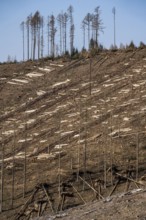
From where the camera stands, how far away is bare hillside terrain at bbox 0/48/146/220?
39.3 ft

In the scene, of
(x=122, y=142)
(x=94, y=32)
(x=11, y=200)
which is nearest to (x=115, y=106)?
(x=122, y=142)

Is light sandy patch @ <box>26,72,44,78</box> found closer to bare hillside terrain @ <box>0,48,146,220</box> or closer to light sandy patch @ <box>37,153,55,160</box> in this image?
bare hillside terrain @ <box>0,48,146,220</box>

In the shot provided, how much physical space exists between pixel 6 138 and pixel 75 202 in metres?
6.59

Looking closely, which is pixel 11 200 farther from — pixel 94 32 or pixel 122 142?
pixel 94 32

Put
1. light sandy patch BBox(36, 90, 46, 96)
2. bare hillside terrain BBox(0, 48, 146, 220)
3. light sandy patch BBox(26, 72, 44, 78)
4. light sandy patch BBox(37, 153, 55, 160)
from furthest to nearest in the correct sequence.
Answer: light sandy patch BBox(26, 72, 44, 78) → light sandy patch BBox(36, 90, 46, 96) → light sandy patch BBox(37, 153, 55, 160) → bare hillside terrain BBox(0, 48, 146, 220)

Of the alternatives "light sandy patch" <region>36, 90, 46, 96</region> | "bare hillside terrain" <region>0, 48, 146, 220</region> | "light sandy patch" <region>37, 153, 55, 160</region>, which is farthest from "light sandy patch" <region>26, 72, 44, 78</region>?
"light sandy patch" <region>37, 153, 55, 160</region>

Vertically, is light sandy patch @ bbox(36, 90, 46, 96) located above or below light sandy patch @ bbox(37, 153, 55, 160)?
above

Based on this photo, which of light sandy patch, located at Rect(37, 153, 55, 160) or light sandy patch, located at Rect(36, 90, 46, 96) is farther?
light sandy patch, located at Rect(36, 90, 46, 96)

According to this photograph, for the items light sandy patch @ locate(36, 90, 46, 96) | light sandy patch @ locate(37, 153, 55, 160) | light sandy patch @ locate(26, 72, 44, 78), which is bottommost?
light sandy patch @ locate(37, 153, 55, 160)

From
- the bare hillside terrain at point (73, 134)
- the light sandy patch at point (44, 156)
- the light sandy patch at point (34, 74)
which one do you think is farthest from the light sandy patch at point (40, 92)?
the light sandy patch at point (44, 156)

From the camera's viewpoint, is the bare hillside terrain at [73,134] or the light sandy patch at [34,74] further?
the light sandy patch at [34,74]

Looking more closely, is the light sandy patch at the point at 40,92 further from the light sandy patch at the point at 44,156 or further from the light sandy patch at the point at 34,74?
the light sandy patch at the point at 44,156

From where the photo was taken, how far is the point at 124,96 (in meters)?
19.4

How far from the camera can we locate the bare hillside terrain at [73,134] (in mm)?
11992
